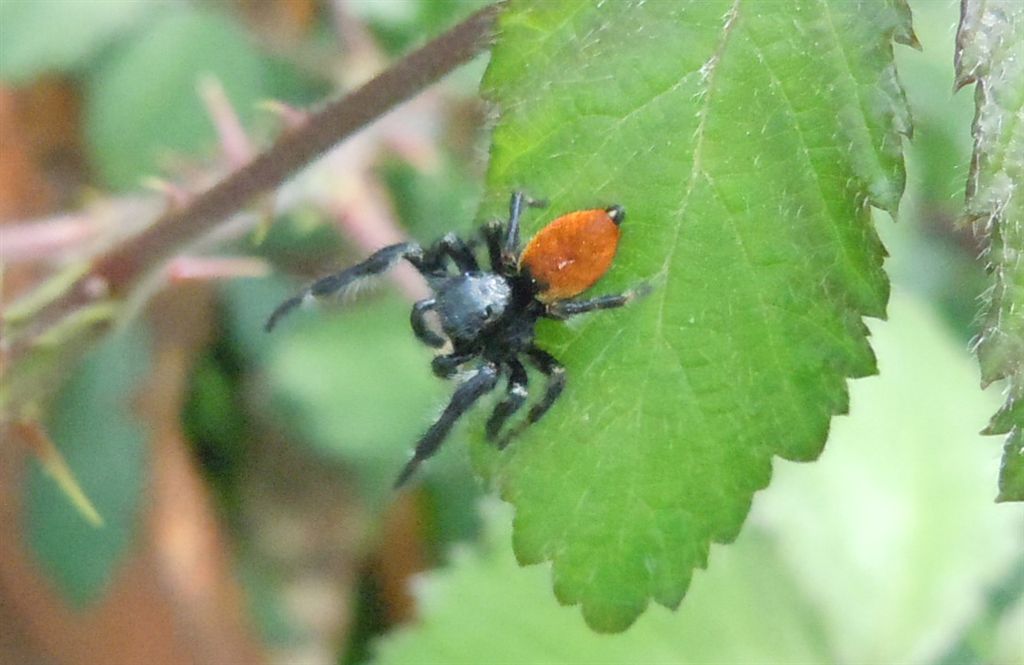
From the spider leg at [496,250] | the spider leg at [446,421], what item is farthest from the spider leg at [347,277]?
the spider leg at [446,421]

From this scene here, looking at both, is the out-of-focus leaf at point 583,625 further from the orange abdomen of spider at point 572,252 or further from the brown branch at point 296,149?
the brown branch at point 296,149

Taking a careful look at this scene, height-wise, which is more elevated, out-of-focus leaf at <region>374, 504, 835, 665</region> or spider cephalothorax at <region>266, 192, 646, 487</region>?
spider cephalothorax at <region>266, 192, 646, 487</region>

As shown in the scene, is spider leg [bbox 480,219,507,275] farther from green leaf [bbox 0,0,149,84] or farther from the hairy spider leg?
green leaf [bbox 0,0,149,84]

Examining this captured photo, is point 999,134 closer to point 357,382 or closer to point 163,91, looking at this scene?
point 357,382

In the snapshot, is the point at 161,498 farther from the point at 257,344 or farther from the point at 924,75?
the point at 924,75

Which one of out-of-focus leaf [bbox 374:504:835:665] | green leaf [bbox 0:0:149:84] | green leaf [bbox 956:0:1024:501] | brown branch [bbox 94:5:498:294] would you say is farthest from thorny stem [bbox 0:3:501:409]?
green leaf [bbox 0:0:149:84]
